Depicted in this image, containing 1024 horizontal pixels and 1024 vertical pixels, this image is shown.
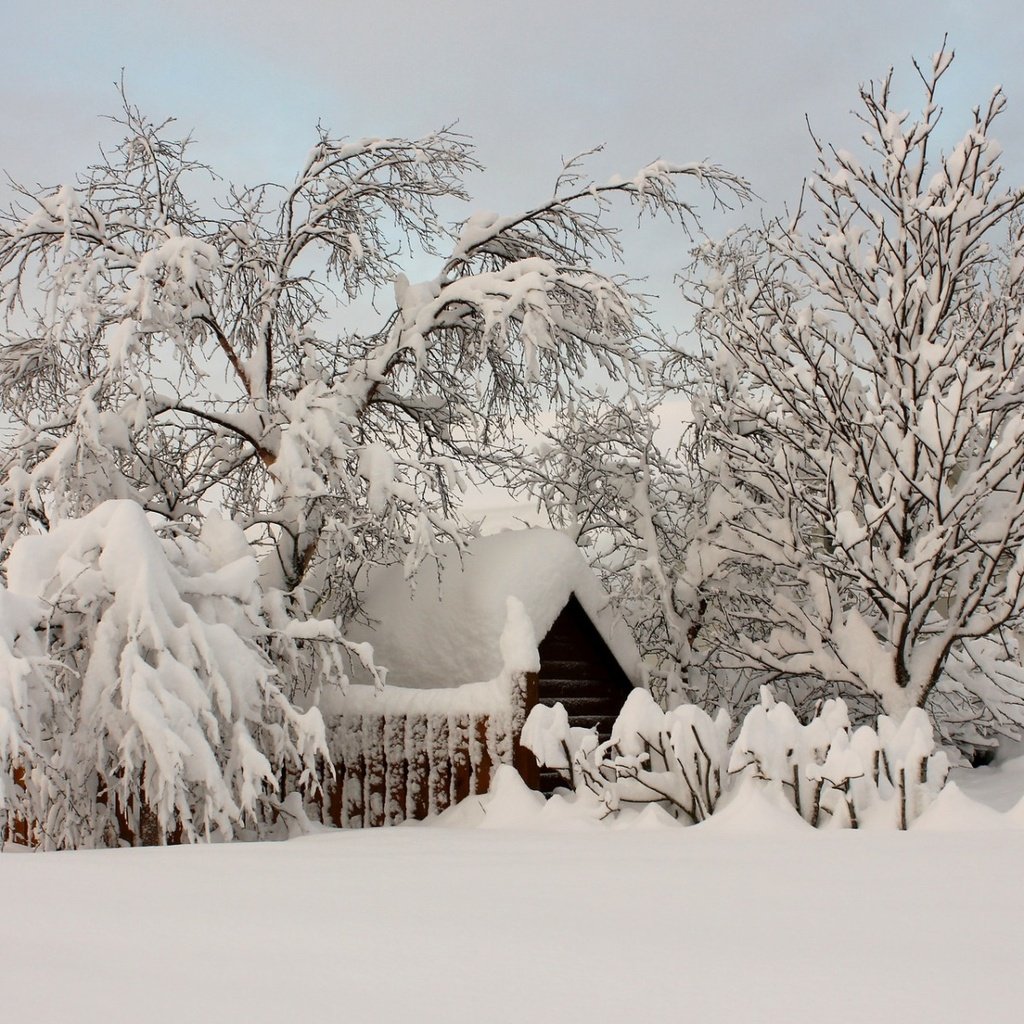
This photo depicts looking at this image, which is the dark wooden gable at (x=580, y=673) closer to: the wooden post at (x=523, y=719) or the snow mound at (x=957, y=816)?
the wooden post at (x=523, y=719)

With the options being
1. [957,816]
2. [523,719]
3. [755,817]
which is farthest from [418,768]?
[957,816]

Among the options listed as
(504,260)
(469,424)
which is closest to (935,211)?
(504,260)

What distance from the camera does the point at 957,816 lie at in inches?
232

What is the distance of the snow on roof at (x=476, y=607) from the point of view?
926 centimetres

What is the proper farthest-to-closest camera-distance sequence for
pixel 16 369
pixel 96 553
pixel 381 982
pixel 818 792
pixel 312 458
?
pixel 16 369, pixel 312 458, pixel 96 553, pixel 818 792, pixel 381 982

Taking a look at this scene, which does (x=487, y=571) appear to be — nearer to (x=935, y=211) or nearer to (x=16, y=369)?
A: (x=935, y=211)

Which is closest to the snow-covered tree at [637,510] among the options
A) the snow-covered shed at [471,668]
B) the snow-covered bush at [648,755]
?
the snow-covered shed at [471,668]

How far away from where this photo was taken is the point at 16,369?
11000 millimetres

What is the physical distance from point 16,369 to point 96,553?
484 centimetres

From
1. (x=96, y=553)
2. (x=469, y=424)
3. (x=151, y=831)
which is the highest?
(x=469, y=424)

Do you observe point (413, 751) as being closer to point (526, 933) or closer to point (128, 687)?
point (128, 687)

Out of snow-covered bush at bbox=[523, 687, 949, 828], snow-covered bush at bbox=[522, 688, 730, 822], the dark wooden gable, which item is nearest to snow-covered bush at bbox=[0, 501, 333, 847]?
snow-covered bush at bbox=[522, 688, 730, 822]

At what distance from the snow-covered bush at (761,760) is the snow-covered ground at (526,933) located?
105cm

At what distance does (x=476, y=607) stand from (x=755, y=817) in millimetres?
3867
